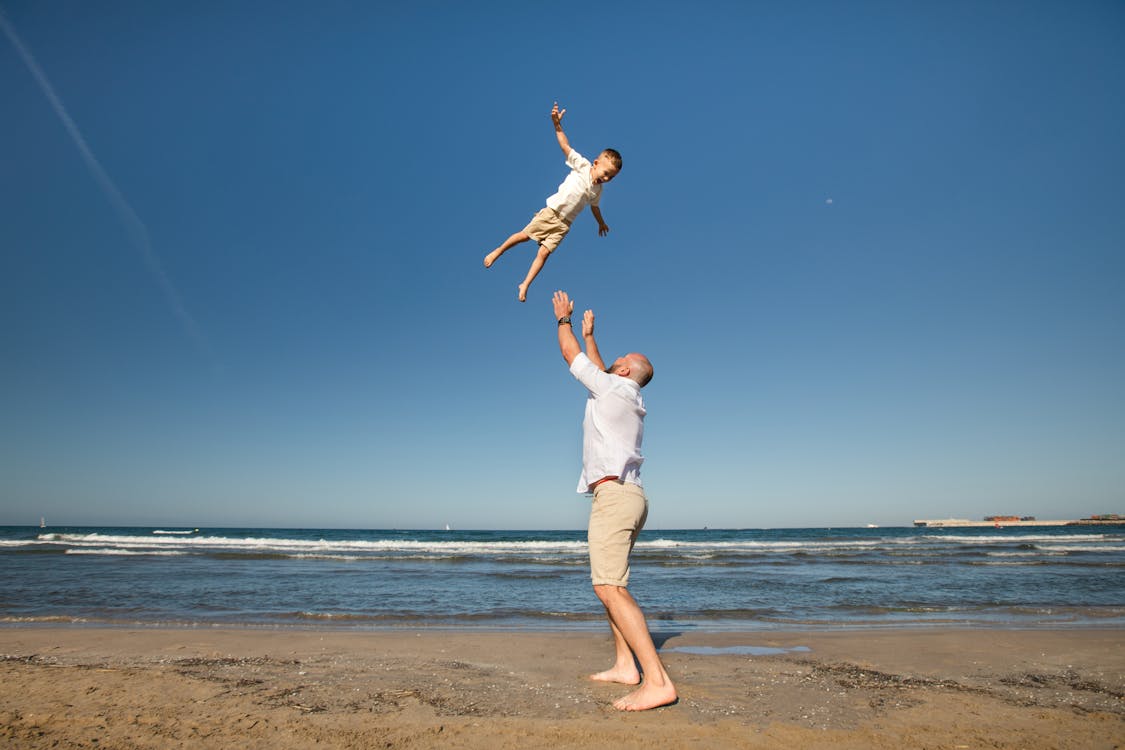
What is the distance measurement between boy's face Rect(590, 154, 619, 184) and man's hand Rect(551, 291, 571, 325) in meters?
1.56

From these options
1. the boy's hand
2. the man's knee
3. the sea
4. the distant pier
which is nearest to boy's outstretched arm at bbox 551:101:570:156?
the boy's hand

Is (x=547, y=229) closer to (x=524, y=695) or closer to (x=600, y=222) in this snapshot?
(x=600, y=222)

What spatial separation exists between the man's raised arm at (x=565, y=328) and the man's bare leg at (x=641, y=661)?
1558 mm

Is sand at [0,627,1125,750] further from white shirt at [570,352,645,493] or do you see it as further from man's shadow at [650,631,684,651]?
white shirt at [570,352,645,493]

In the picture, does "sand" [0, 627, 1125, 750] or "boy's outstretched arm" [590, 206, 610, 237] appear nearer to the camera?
"sand" [0, 627, 1125, 750]

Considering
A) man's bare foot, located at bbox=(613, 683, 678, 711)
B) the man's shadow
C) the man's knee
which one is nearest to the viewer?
man's bare foot, located at bbox=(613, 683, 678, 711)

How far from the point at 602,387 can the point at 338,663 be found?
3.17 meters

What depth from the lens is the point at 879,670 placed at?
16.5 feet

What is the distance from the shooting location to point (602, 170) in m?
5.43

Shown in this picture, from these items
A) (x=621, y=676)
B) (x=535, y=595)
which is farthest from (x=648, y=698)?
(x=535, y=595)

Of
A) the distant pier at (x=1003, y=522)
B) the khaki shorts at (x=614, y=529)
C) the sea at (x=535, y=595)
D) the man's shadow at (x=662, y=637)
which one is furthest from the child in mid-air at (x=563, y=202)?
the distant pier at (x=1003, y=522)

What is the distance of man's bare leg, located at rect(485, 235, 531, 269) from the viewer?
5.52 meters

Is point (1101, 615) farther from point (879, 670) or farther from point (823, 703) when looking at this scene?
point (823, 703)

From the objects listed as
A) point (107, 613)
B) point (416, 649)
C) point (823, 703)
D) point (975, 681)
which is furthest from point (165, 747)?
point (107, 613)
